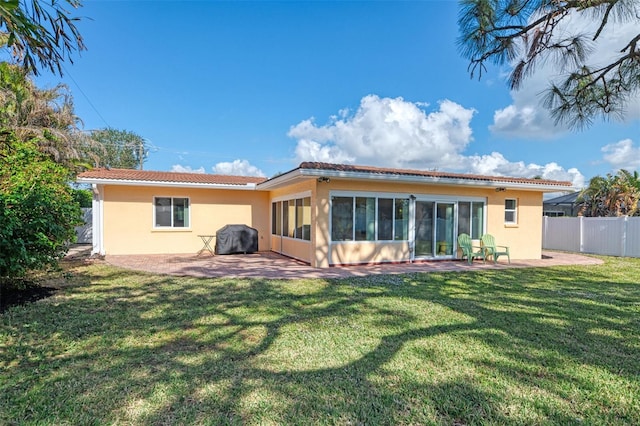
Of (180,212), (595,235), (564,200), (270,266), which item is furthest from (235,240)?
(564,200)

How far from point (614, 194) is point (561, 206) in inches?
312

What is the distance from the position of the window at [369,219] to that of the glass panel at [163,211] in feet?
24.9

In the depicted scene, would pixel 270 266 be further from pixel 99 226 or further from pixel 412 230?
pixel 99 226

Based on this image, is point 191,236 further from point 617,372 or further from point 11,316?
point 617,372

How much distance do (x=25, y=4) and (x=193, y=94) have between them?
16.9 metres

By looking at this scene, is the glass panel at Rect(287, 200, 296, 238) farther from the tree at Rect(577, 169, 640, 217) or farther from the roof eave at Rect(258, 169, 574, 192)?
the tree at Rect(577, 169, 640, 217)

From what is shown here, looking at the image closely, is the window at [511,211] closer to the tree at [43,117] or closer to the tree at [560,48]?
the tree at [560,48]

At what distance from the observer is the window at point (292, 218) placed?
1137 centimetres

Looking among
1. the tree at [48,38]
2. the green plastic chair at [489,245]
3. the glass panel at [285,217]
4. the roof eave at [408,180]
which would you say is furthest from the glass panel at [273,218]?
the tree at [48,38]

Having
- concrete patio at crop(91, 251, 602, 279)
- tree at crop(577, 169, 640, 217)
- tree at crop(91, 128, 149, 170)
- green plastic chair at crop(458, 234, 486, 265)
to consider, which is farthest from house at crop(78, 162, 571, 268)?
tree at crop(91, 128, 149, 170)

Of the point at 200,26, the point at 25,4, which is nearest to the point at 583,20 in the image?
the point at 25,4

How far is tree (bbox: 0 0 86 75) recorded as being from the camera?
3.75 m

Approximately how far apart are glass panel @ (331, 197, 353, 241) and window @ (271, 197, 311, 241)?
886 mm

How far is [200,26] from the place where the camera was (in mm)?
12461
